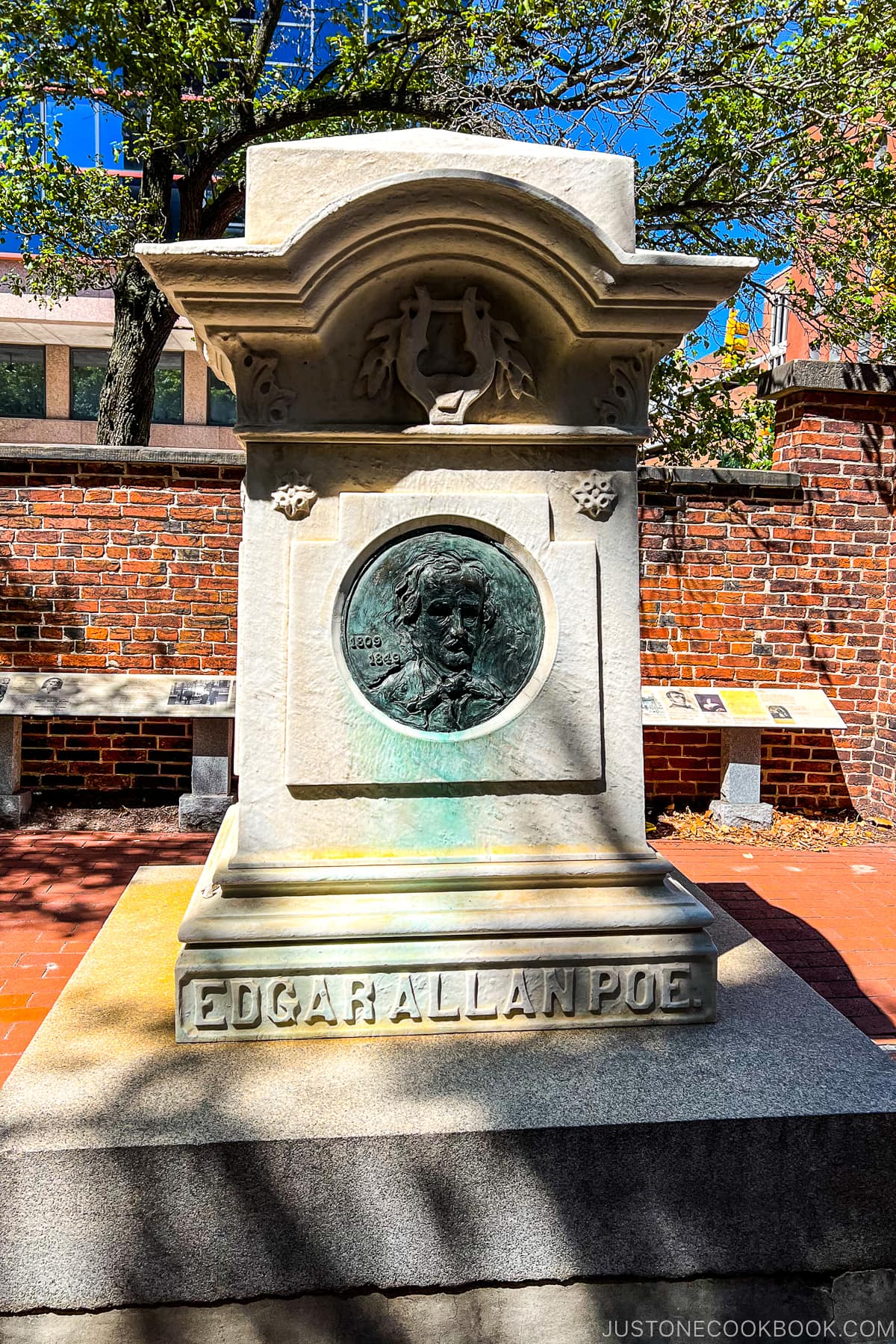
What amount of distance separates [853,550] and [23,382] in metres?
19.3

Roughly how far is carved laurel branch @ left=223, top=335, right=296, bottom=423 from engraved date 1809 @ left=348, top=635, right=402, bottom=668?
2.00 feet

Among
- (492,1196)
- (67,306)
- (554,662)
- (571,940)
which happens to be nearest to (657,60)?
(554,662)

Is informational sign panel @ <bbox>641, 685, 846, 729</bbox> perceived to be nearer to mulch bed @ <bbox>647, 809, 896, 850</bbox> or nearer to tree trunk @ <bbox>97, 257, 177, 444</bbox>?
mulch bed @ <bbox>647, 809, 896, 850</bbox>

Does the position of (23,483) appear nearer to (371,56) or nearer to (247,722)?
(247,722)

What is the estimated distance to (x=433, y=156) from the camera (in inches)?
105

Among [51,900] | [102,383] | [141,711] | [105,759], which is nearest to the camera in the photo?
[51,900]

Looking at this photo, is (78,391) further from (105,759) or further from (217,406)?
(105,759)

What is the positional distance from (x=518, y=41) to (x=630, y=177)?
6.45m

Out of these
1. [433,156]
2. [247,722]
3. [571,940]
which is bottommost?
[571,940]

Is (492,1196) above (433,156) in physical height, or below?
below

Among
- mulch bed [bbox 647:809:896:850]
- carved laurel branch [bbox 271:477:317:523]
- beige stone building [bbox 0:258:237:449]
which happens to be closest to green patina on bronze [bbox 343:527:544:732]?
carved laurel branch [bbox 271:477:317:523]

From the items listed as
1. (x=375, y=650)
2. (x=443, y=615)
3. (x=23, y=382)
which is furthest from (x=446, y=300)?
(x=23, y=382)

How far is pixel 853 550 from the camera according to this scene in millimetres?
7074

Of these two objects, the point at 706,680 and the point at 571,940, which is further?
the point at 706,680
